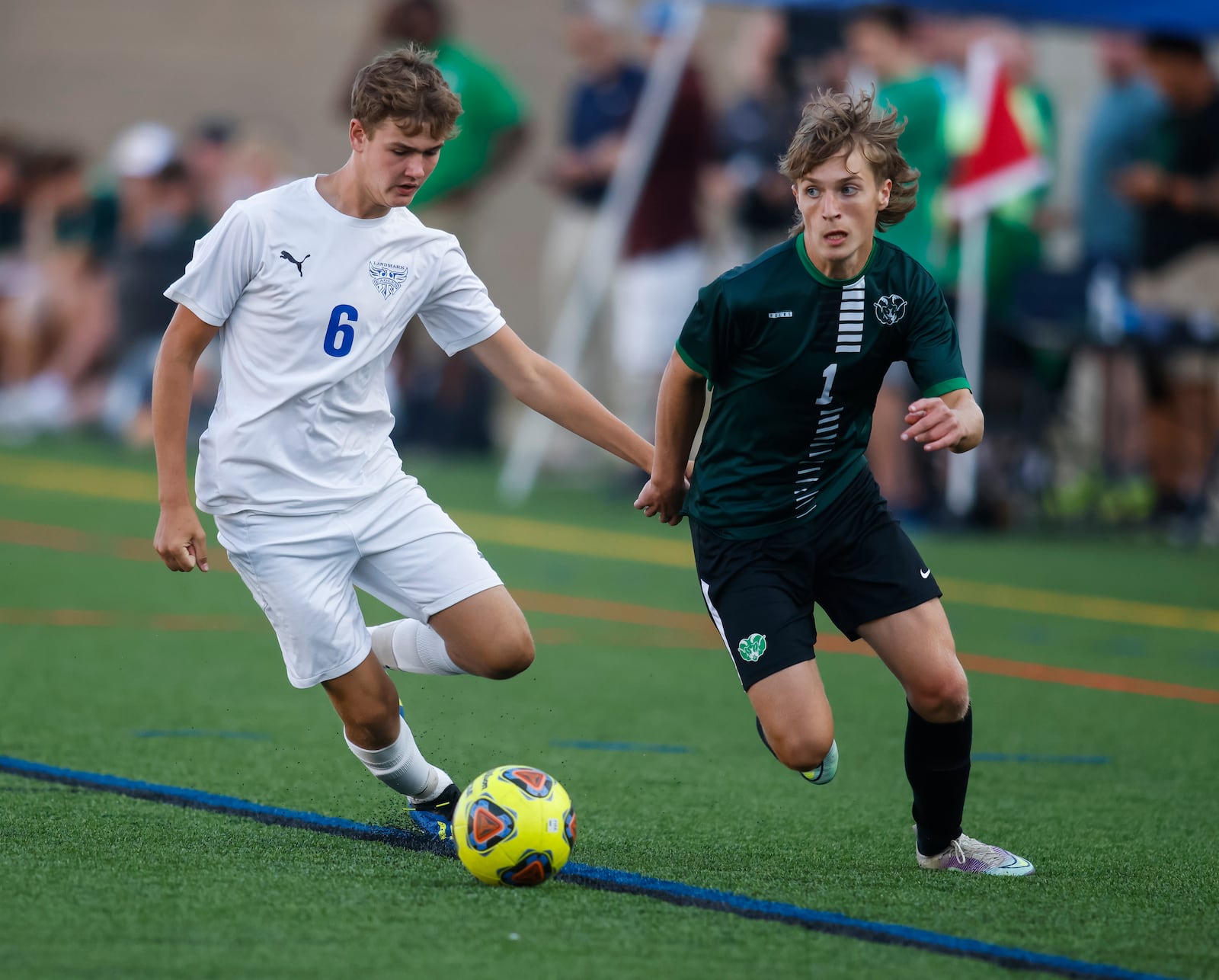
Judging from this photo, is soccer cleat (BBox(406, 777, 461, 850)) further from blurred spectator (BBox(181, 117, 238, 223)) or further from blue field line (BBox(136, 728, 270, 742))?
blurred spectator (BBox(181, 117, 238, 223))

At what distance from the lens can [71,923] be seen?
3.74 metres

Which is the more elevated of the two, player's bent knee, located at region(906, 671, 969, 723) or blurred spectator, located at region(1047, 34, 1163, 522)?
blurred spectator, located at region(1047, 34, 1163, 522)

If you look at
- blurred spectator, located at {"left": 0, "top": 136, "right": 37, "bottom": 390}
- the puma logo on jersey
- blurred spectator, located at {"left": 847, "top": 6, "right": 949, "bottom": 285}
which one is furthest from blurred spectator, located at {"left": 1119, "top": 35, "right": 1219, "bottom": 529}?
blurred spectator, located at {"left": 0, "top": 136, "right": 37, "bottom": 390}

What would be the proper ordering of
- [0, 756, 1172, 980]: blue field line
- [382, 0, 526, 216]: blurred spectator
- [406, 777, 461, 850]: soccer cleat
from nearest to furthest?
[0, 756, 1172, 980]: blue field line < [406, 777, 461, 850]: soccer cleat < [382, 0, 526, 216]: blurred spectator

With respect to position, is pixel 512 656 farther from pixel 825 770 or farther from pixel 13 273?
pixel 13 273

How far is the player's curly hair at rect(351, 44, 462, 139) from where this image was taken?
4.53 metres

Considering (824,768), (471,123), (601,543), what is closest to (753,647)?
(824,768)

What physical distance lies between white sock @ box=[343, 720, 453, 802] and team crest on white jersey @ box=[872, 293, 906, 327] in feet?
5.14

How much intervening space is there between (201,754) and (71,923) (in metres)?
2.01

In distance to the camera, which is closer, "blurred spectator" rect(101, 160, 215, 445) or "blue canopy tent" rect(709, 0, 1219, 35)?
"blue canopy tent" rect(709, 0, 1219, 35)

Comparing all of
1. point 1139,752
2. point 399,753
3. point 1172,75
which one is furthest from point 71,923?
point 1172,75

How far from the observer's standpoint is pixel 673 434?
4.67 metres

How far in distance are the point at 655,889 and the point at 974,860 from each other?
2.82 ft

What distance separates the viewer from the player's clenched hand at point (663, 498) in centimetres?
478
